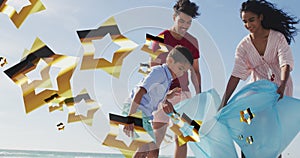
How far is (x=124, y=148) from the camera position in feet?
8.71

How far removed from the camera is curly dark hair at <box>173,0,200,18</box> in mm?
3023

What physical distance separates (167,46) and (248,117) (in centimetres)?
75

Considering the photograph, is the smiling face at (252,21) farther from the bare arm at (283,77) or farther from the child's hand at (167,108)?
the child's hand at (167,108)

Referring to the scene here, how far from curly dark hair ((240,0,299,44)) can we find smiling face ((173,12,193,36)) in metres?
0.41

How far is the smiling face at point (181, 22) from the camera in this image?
2975 millimetres

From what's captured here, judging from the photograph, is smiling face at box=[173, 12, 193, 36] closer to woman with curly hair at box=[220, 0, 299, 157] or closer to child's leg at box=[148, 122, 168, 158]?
woman with curly hair at box=[220, 0, 299, 157]

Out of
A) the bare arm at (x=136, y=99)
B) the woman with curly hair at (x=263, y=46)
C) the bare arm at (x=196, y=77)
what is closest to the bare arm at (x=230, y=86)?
the woman with curly hair at (x=263, y=46)

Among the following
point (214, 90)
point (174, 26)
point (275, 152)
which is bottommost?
point (275, 152)

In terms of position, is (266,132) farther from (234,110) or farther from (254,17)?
(254,17)

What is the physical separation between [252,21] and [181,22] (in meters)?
0.52

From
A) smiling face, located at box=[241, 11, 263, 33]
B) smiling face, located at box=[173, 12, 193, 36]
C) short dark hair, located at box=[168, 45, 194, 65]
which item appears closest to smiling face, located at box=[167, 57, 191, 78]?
short dark hair, located at box=[168, 45, 194, 65]

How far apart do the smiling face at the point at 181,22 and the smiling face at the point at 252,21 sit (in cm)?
40

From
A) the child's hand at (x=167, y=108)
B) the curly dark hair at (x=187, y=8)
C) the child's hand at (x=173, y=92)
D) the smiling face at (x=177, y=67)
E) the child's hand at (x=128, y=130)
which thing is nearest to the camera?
the child's hand at (x=128, y=130)

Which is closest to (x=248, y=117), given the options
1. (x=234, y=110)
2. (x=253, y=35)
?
(x=234, y=110)
